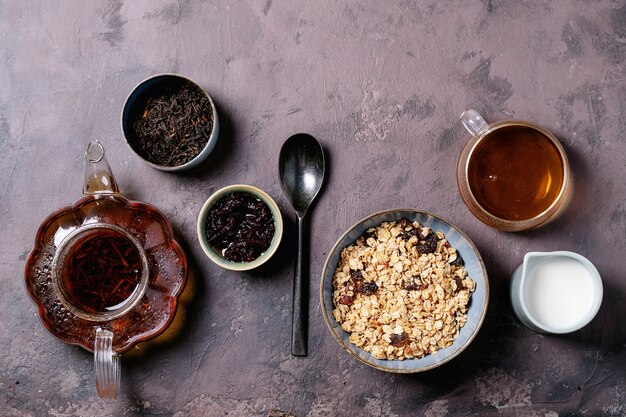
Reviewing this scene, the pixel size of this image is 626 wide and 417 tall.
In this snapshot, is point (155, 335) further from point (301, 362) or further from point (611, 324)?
point (611, 324)

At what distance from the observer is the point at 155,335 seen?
173 centimetres

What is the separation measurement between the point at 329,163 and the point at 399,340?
0.56 m

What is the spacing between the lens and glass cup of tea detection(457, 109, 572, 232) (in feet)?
5.77

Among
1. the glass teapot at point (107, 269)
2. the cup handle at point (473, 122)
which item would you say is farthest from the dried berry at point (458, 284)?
the glass teapot at point (107, 269)

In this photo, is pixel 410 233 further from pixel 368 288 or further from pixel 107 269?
pixel 107 269

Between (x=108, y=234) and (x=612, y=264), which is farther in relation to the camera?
(x=612, y=264)

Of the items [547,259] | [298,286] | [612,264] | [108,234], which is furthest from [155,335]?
[612,264]

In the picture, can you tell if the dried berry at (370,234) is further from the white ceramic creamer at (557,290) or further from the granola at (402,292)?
the white ceramic creamer at (557,290)

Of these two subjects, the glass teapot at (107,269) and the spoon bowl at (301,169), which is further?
the spoon bowl at (301,169)

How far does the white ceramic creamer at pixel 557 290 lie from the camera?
5.61ft

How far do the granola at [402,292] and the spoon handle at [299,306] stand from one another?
0.11 meters

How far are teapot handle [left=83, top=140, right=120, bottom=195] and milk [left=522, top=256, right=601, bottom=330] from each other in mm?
1221

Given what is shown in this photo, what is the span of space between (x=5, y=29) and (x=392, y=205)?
52.6 inches

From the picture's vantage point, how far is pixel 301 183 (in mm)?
1842
